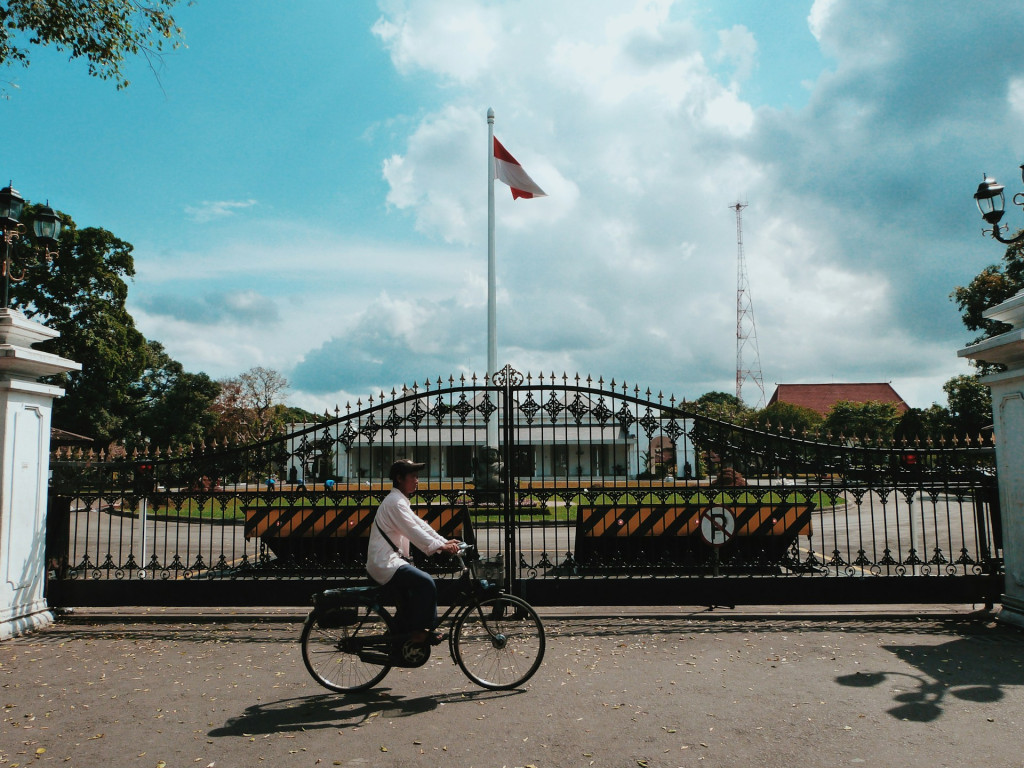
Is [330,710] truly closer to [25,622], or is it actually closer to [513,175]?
[25,622]

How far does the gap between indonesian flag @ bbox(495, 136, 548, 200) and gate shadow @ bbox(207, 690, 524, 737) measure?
1436 centimetres

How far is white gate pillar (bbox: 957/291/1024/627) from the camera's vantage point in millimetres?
7293

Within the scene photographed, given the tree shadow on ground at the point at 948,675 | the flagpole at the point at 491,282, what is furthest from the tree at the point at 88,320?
the tree shadow on ground at the point at 948,675

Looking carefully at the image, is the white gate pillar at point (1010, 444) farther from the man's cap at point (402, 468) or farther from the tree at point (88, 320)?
the tree at point (88, 320)

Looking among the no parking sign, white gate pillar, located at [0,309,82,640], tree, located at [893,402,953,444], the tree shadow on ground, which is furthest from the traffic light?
tree, located at [893,402,953,444]

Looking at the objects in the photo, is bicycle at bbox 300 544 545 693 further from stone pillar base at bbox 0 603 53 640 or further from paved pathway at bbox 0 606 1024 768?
stone pillar base at bbox 0 603 53 640

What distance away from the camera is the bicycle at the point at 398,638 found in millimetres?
5301

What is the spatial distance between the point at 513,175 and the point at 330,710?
1490 cm

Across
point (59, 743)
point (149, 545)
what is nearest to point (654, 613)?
point (59, 743)

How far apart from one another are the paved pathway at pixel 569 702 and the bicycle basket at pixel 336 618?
1.71 ft

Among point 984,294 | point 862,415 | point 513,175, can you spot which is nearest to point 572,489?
point 513,175

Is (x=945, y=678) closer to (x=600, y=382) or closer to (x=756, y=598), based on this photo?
(x=756, y=598)

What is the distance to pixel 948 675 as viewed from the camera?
5664 millimetres

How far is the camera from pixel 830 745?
432 cm
